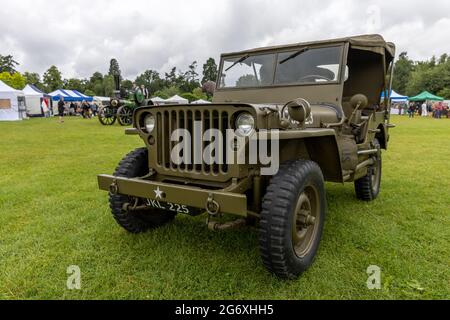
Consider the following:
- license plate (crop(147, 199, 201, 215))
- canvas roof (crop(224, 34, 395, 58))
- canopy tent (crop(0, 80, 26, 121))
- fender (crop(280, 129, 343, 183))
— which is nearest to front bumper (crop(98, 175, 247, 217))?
license plate (crop(147, 199, 201, 215))

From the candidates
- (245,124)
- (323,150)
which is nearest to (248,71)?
(323,150)

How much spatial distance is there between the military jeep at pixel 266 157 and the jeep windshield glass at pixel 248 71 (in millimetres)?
15

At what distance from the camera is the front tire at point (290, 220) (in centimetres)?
240

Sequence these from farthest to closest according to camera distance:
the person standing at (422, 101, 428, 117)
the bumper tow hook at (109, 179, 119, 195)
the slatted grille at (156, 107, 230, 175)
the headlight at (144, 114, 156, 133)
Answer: the person standing at (422, 101, 428, 117) → the headlight at (144, 114, 156, 133) → the bumper tow hook at (109, 179, 119, 195) → the slatted grille at (156, 107, 230, 175)

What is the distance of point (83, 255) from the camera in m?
3.08

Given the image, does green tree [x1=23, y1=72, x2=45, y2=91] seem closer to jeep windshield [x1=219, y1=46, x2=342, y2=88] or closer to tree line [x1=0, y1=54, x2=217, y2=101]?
tree line [x1=0, y1=54, x2=217, y2=101]

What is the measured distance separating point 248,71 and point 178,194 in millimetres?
2346

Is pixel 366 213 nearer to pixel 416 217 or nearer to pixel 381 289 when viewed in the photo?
pixel 416 217

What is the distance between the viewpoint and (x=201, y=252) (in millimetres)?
3131

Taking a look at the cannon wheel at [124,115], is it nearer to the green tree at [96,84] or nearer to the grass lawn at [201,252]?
the grass lawn at [201,252]

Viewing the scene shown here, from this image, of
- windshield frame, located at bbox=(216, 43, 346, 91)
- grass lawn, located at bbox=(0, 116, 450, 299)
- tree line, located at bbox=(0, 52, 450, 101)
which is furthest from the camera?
tree line, located at bbox=(0, 52, 450, 101)

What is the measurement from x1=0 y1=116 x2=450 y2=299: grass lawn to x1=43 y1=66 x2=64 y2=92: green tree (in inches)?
2537

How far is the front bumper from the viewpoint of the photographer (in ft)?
7.61
